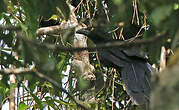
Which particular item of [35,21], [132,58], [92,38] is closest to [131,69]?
[132,58]

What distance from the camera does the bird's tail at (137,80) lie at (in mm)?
1909

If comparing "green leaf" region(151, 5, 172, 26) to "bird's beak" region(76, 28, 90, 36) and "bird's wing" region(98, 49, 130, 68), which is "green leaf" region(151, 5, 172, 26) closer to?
"bird's beak" region(76, 28, 90, 36)

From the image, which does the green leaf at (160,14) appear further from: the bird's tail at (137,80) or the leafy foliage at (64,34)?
the bird's tail at (137,80)

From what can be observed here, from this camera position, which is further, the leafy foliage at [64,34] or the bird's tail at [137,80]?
the bird's tail at [137,80]

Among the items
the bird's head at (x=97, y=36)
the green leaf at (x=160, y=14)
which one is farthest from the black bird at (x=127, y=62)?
the green leaf at (x=160, y=14)

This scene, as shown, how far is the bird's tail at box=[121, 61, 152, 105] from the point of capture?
6.26ft

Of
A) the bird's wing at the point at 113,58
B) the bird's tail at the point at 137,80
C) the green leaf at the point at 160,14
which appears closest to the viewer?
the green leaf at the point at 160,14

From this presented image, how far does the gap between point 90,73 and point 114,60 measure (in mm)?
292

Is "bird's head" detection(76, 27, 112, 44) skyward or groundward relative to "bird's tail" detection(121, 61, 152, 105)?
skyward

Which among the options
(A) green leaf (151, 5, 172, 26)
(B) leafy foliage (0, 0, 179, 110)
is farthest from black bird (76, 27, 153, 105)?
(A) green leaf (151, 5, 172, 26)

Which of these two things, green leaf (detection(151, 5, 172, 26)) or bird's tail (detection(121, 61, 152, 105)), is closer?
green leaf (detection(151, 5, 172, 26))

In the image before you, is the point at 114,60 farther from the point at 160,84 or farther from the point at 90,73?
the point at 160,84

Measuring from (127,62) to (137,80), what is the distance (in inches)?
8.7

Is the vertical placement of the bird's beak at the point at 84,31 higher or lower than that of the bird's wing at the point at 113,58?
higher
